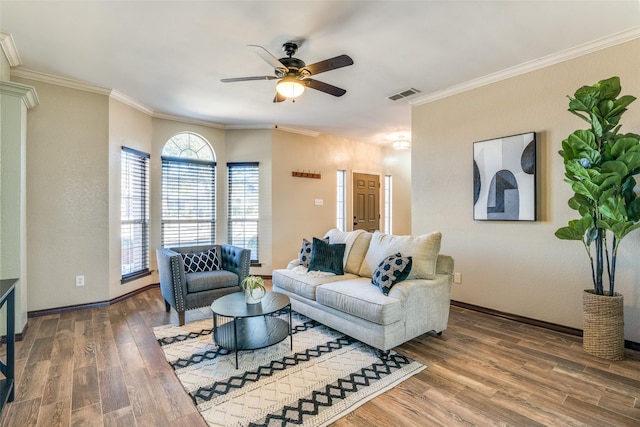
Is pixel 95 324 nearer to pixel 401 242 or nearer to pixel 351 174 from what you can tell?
pixel 401 242

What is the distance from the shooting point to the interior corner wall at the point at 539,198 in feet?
9.01

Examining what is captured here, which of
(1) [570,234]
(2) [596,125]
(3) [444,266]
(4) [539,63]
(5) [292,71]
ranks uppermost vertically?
(4) [539,63]

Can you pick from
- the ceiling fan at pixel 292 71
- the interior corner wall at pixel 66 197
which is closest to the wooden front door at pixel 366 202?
the ceiling fan at pixel 292 71

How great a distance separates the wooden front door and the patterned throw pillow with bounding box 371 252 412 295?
3.98m

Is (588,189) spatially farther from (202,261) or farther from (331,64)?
(202,261)

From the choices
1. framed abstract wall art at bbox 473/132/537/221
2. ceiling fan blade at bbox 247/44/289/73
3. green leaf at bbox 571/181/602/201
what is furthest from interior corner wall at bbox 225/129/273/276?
green leaf at bbox 571/181/602/201

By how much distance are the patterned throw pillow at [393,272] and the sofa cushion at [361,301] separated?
0.08m

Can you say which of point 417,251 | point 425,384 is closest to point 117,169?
point 417,251

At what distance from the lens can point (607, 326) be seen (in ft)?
8.12

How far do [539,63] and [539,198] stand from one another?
55.2 inches

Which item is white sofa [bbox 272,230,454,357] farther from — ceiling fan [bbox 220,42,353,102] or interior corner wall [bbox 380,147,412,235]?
interior corner wall [bbox 380,147,412,235]

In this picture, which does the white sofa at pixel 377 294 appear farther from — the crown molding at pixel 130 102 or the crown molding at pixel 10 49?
the crown molding at pixel 10 49

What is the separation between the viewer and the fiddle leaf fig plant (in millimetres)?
2314

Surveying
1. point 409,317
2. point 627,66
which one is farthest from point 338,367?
point 627,66
